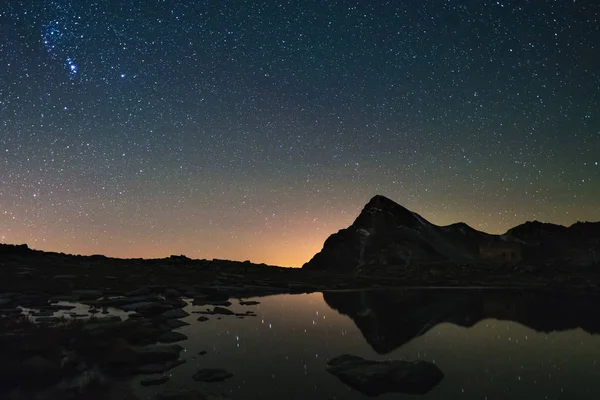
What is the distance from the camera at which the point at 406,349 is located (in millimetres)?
28438

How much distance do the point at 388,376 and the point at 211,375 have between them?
843cm

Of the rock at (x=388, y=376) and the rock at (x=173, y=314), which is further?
the rock at (x=173, y=314)

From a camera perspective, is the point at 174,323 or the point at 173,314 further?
the point at 173,314

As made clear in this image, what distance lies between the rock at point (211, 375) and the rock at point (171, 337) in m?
9.17

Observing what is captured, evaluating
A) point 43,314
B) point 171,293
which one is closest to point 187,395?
point 43,314

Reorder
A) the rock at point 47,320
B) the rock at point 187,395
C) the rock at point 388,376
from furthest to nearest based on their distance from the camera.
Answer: the rock at point 47,320, the rock at point 388,376, the rock at point 187,395

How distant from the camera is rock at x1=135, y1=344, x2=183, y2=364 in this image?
2198 cm

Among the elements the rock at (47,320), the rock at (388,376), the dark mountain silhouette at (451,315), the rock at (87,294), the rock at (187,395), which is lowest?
the dark mountain silhouette at (451,315)

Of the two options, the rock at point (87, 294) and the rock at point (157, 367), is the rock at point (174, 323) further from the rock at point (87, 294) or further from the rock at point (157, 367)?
the rock at point (87, 294)

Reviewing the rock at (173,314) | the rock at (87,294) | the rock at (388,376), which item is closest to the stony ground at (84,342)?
the rock at (173,314)

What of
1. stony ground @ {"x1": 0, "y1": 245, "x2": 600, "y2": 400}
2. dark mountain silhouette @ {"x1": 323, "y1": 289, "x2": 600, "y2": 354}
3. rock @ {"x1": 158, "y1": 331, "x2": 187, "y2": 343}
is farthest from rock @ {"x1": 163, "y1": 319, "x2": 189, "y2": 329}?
dark mountain silhouette @ {"x1": 323, "y1": 289, "x2": 600, "y2": 354}

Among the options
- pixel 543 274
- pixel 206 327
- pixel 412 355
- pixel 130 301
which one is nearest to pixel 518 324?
pixel 412 355

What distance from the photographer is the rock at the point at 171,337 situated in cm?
2789

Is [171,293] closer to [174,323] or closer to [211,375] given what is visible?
[174,323]
